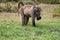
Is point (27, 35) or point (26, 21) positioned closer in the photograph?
point (27, 35)

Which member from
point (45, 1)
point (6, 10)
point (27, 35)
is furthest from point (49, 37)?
point (45, 1)

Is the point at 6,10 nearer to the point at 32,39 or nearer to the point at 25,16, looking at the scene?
the point at 25,16

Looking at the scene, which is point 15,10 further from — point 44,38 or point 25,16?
point 44,38

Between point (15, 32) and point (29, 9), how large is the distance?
3024 mm

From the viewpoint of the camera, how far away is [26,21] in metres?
Answer: 14.6

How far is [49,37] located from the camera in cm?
1006

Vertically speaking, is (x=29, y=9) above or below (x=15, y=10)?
above

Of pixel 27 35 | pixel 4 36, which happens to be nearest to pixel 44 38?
pixel 27 35

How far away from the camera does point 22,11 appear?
14.7 metres

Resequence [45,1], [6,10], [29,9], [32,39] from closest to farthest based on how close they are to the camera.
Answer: [32,39] < [29,9] < [6,10] < [45,1]

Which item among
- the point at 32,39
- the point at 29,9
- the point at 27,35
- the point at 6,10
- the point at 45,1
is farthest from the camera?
the point at 45,1

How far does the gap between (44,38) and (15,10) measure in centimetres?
1309

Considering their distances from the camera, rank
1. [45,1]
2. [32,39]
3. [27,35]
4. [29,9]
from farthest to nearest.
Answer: [45,1], [29,9], [27,35], [32,39]

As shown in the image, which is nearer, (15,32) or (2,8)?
(15,32)
